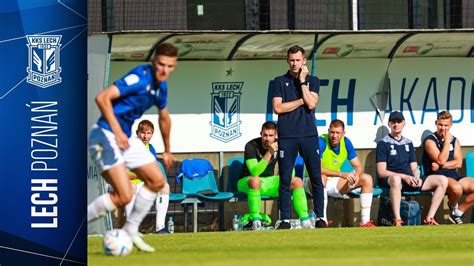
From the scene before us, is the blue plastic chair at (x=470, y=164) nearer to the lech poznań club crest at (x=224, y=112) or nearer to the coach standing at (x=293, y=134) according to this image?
the lech poznań club crest at (x=224, y=112)

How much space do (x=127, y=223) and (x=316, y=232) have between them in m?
4.40

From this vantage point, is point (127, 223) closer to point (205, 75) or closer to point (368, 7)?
point (205, 75)

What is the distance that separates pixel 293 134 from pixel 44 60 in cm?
545

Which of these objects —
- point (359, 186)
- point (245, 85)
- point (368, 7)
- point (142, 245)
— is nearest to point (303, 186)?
point (359, 186)

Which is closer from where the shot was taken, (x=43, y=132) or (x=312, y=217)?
(x=43, y=132)

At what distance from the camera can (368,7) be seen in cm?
2020

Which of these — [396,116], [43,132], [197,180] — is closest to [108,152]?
[43,132]

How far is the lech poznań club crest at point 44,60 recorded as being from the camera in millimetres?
10039

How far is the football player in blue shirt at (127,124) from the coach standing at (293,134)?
5.08 meters

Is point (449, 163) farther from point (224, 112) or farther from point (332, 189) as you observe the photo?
point (224, 112)

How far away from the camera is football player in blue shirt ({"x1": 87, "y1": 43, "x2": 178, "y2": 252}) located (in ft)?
31.9

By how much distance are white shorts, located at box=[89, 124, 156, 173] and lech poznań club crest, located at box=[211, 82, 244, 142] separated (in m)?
7.37

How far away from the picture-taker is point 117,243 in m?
9.87

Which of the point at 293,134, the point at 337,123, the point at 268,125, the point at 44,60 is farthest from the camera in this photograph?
the point at 337,123
